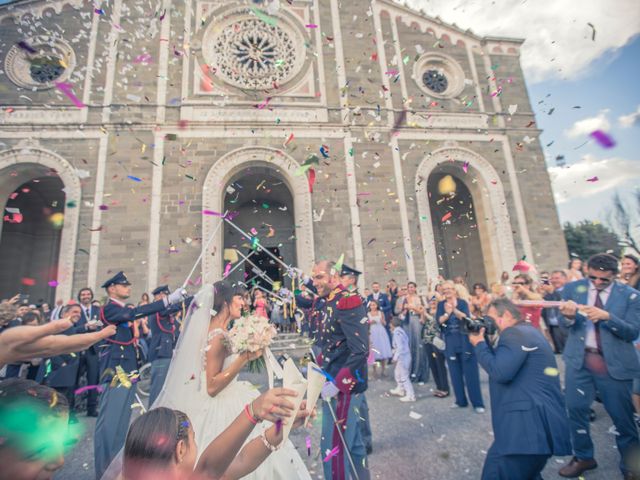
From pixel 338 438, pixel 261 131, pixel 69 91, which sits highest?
pixel 69 91

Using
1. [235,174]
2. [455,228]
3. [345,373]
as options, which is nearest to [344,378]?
[345,373]

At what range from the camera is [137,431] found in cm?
135

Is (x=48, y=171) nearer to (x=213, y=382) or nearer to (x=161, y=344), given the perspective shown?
(x=161, y=344)

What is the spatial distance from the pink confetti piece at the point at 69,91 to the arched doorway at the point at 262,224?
6.22 meters

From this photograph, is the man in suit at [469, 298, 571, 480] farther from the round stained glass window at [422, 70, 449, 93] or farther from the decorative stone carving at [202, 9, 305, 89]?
the round stained glass window at [422, 70, 449, 93]

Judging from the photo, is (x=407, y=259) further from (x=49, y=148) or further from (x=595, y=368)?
(x=49, y=148)

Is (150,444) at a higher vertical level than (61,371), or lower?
higher

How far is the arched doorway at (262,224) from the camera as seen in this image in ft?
49.8

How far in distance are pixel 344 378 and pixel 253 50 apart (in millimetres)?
14244

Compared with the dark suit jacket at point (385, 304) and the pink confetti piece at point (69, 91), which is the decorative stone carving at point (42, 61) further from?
the dark suit jacket at point (385, 304)

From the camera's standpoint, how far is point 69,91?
1179 cm

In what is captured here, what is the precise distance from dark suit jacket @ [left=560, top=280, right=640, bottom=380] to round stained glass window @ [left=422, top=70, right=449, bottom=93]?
1268 centimetres

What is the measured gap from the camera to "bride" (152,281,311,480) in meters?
2.71

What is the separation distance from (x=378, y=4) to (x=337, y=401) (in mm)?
16519
